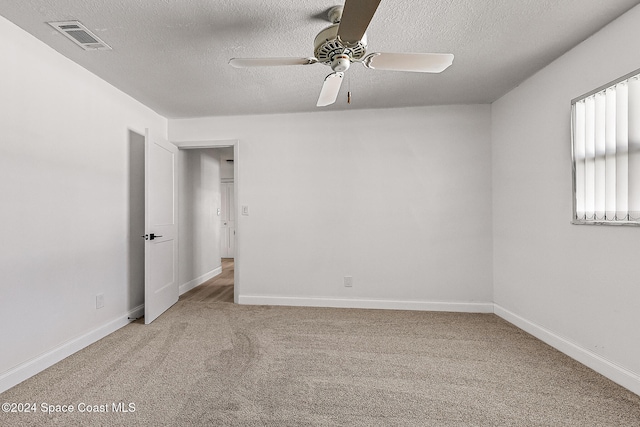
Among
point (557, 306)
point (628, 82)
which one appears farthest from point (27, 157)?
point (557, 306)

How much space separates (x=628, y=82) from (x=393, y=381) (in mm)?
2341

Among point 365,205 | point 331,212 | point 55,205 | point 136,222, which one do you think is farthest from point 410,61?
point 136,222

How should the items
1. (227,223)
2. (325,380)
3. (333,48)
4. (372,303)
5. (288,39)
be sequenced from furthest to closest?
1. (227,223)
2. (372,303)
3. (288,39)
4. (325,380)
5. (333,48)

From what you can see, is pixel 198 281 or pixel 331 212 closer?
pixel 331 212

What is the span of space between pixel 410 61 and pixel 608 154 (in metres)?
1.47

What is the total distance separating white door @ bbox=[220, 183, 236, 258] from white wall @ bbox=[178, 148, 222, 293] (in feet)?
8.03

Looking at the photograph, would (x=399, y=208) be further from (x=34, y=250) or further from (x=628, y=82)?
(x=34, y=250)

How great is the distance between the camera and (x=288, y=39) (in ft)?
6.75

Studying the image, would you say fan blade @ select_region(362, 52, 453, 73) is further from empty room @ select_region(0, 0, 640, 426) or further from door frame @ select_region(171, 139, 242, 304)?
door frame @ select_region(171, 139, 242, 304)

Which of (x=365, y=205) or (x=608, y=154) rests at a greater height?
(x=608, y=154)

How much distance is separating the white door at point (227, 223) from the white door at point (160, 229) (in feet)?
14.0

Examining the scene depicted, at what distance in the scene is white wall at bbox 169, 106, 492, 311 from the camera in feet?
11.1

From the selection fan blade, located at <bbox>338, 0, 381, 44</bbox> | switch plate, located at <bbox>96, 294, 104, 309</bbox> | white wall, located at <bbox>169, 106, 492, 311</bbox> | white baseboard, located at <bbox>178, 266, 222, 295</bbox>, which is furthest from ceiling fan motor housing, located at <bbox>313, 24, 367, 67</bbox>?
white baseboard, located at <bbox>178, 266, 222, 295</bbox>

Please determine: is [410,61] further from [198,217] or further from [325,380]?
[198,217]
